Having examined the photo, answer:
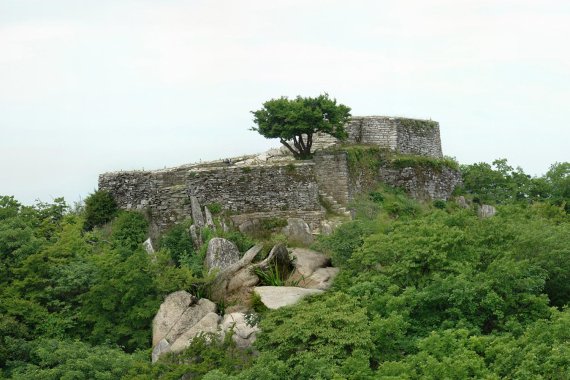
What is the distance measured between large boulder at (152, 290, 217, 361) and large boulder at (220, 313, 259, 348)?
2.06 feet

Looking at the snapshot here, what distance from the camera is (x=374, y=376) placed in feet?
74.7

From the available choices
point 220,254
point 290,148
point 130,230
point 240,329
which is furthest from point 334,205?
point 240,329

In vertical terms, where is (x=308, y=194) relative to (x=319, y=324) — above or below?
above

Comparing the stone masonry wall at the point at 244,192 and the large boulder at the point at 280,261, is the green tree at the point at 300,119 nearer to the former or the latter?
the stone masonry wall at the point at 244,192

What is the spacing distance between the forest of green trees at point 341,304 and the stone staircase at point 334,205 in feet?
3.36

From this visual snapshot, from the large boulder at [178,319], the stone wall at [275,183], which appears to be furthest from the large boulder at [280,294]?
the stone wall at [275,183]

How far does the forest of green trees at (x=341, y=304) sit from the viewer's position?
23297 mm

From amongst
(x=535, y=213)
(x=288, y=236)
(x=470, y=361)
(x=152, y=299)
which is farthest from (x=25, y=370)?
(x=535, y=213)

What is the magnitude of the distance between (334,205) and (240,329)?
8.74 metres

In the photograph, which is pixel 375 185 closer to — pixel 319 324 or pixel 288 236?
pixel 288 236

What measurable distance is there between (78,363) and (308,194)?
1040 cm

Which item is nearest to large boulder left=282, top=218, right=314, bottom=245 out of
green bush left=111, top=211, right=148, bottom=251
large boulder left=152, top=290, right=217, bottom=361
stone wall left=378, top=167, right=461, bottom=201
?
large boulder left=152, top=290, right=217, bottom=361

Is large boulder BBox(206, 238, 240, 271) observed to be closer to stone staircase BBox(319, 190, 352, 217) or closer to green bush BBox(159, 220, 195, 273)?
green bush BBox(159, 220, 195, 273)

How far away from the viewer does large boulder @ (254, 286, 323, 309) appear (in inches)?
1054
